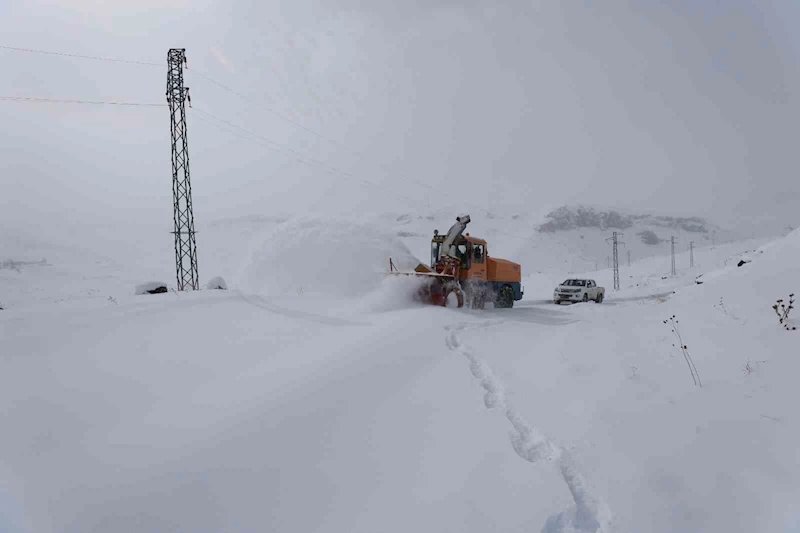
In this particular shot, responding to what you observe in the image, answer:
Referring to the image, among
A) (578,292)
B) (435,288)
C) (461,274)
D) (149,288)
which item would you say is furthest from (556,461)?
(578,292)

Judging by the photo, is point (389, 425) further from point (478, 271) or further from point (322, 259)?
point (478, 271)

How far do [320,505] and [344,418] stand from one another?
1.48 meters

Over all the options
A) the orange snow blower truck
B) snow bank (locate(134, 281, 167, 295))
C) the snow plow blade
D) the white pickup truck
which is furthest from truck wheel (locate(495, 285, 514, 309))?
snow bank (locate(134, 281, 167, 295))

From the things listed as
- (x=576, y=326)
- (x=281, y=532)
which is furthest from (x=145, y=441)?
(x=576, y=326)

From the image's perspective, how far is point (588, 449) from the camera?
4.45m

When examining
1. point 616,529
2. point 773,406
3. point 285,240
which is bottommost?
point 616,529

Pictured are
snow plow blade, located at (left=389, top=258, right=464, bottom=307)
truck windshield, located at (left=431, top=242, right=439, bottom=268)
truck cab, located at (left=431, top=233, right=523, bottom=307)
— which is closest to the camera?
snow plow blade, located at (left=389, top=258, right=464, bottom=307)

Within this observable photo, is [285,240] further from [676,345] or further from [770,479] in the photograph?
[770,479]

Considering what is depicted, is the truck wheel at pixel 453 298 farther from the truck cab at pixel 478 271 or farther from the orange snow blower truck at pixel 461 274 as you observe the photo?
the truck cab at pixel 478 271

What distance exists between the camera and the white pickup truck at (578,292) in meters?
24.7

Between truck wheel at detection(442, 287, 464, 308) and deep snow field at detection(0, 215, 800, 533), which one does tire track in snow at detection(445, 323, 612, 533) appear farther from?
truck wheel at detection(442, 287, 464, 308)

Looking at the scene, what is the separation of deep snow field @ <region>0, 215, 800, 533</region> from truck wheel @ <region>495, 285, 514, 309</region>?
1024 centimetres

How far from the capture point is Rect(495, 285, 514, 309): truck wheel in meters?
20.0

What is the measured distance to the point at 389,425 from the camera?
4820mm
